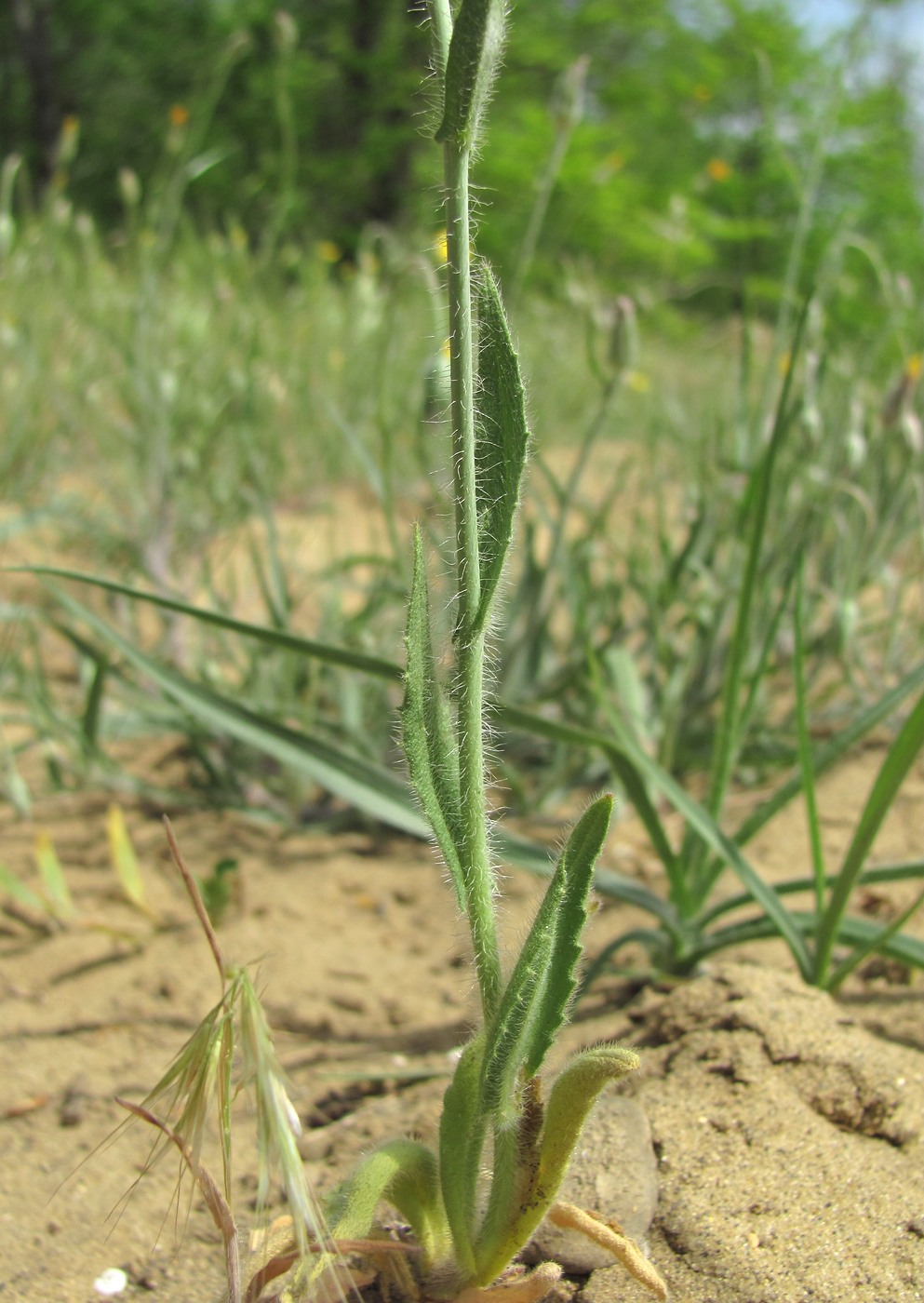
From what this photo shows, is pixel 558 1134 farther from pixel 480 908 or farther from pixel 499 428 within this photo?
pixel 499 428

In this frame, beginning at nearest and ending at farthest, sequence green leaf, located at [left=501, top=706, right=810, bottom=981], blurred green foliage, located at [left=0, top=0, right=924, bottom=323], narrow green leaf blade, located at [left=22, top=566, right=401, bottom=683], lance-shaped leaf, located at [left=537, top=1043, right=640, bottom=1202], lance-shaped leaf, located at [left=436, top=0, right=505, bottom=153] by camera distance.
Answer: lance-shaped leaf, located at [left=436, top=0, right=505, bottom=153]
lance-shaped leaf, located at [left=537, top=1043, right=640, bottom=1202]
narrow green leaf blade, located at [left=22, top=566, right=401, bottom=683]
green leaf, located at [left=501, top=706, right=810, bottom=981]
blurred green foliage, located at [left=0, top=0, right=924, bottom=323]

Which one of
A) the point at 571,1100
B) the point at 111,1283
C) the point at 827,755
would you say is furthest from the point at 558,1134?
the point at 827,755

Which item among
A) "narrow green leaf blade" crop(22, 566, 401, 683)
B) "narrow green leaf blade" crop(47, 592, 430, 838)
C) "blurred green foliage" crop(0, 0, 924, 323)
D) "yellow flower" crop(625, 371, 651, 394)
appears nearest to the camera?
"narrow green leaf blade" crop(22, 566, 401, 683)

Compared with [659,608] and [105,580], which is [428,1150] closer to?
[105,580]

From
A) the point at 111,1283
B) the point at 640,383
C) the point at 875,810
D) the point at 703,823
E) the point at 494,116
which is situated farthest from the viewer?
the point at 494,116

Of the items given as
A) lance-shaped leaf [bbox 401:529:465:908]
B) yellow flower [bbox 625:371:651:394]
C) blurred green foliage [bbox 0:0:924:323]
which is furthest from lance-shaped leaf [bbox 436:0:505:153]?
blurred green foliage [bbox 0:0:924:323]

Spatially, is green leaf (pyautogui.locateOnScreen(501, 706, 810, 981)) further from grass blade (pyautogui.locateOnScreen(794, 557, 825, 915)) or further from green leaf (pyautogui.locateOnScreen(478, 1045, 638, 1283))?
green leaf (pyautogui.locateOnScreen(478, 1045, 638, 1283))

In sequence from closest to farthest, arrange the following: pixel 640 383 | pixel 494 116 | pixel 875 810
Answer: pixel 875 810
pixel 640 383
pixel 494 116
